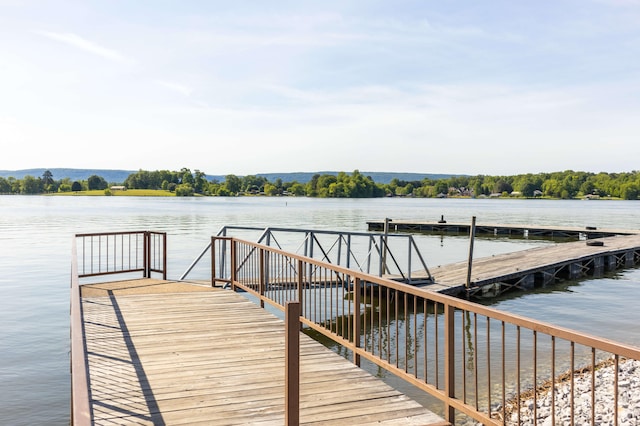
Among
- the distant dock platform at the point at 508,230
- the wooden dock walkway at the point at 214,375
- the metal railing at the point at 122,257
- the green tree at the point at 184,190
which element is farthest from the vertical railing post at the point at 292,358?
the green tree at the point at 184,190

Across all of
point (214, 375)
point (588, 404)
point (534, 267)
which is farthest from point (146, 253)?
point (534, 267)

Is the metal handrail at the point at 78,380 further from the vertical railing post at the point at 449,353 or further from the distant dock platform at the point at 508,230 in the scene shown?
the distant dock platform at the point at 508,230

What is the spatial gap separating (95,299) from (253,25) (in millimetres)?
14757

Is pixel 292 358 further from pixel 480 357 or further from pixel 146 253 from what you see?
pixel 146 253

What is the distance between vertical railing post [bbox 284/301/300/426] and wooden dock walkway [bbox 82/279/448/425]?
68cm

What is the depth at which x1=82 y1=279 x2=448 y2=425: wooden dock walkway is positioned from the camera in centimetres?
455

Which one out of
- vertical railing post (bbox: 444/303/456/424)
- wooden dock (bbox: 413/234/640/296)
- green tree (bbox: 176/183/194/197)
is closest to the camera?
vertical railing post (bbox: 444/303/456/424)

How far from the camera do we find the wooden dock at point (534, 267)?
1722 centimetres

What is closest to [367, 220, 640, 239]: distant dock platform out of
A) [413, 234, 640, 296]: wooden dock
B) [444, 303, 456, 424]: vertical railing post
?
[413, 234, 640, 296]: wooden dock

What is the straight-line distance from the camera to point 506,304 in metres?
17.2

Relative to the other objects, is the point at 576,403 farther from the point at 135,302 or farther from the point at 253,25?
the point at 253,25

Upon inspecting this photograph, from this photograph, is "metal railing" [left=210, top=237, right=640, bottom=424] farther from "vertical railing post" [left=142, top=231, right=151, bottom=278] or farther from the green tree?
the green tree

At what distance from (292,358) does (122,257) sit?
9.53 m

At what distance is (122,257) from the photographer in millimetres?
12227
